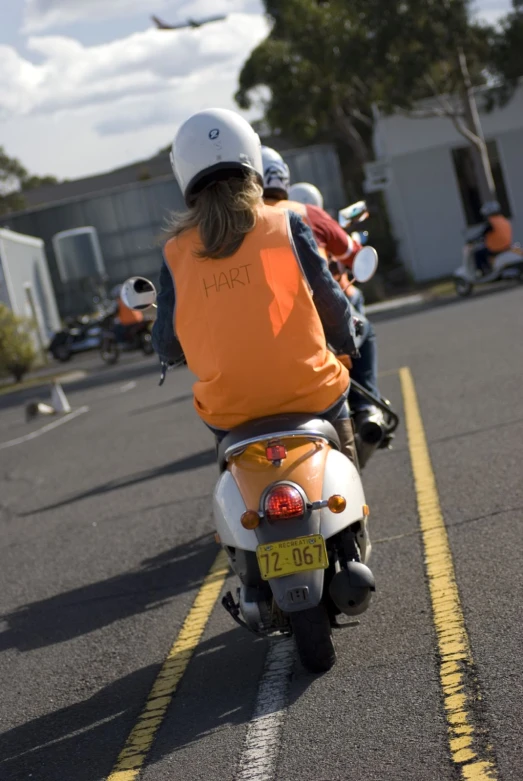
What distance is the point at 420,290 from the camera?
35906 millimetres

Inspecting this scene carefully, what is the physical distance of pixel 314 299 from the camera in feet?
15.6

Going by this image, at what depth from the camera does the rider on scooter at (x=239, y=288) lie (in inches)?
177

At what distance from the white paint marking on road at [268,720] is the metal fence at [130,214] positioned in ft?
146

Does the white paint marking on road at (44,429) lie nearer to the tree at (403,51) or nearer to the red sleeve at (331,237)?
the red sleeve at (331,237)

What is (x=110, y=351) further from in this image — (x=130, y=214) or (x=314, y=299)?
(x=314, y=299)

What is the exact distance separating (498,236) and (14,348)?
567 inches

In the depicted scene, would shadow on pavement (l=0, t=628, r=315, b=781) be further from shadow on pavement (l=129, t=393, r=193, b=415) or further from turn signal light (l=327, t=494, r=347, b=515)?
shadow on pavement (l=129, t=393, r=193, b=415)

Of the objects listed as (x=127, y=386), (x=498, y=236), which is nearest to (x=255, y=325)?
(x=127, y=386)

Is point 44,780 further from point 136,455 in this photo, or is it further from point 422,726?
point 136,455

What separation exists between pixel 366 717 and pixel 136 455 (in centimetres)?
826

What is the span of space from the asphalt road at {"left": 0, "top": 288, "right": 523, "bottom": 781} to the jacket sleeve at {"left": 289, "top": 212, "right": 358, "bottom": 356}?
1.17 metres

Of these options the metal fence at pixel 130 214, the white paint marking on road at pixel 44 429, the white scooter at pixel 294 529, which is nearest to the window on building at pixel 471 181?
the metal fence at pixel 130 214

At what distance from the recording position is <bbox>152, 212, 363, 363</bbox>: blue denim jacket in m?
4.65

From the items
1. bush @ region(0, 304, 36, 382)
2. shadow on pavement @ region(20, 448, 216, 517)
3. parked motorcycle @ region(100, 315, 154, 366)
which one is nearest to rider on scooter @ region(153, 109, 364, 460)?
shadow on pavement @ region(20, 448, 216, 517)
